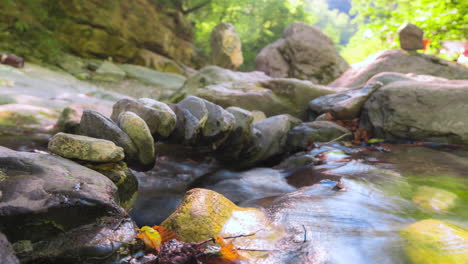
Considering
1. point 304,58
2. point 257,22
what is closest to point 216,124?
point 304,58

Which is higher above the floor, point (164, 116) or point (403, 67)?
point (403, 67)

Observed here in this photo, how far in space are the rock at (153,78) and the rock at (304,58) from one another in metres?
5.04

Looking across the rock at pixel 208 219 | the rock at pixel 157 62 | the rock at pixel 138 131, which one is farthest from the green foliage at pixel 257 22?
the rock at pixel 208 219

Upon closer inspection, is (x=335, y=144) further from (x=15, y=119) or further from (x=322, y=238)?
(x=15, y=119)

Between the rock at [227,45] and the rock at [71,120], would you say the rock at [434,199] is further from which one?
the rock at [227,45]

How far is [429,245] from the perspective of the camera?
4.94 ft

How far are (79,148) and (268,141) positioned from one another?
3.10 metres

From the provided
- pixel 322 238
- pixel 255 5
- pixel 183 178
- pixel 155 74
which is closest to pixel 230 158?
pixel 183 178

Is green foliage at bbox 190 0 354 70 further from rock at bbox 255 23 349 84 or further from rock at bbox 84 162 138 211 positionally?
rock at bbox 84 162 138 211

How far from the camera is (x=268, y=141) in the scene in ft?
15.1

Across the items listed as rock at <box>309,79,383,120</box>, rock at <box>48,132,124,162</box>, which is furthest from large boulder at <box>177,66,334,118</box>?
rock at <box>48,132,124,162</box>

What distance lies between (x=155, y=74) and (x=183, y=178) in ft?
32.2

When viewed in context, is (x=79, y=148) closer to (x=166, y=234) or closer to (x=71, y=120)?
(x=166, y=234)

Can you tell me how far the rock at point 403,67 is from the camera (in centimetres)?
741
